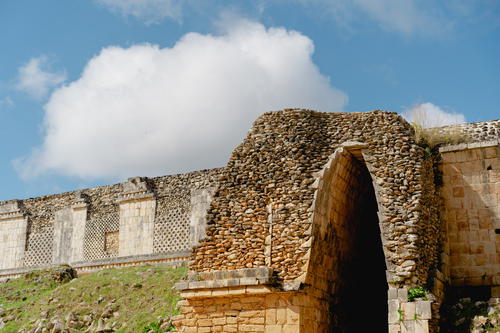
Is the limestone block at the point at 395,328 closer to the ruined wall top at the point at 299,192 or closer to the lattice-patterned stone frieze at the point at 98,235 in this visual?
the ruined wall top at the point at 299,192

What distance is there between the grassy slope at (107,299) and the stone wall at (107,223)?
6.34ft

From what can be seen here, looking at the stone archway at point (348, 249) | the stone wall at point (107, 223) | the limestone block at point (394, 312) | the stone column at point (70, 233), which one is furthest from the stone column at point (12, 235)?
the limestone block at point (394, 312)

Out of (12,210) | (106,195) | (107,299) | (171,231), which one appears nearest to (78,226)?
(106,195)

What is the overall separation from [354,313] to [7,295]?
10.6 m

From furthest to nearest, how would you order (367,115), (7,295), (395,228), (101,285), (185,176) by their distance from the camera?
1. (185,176)
2. (7,295)
3. (101,285)
4. (367,115)
5. (395,228)

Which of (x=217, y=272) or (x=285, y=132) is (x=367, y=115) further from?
(x=217, y=272)

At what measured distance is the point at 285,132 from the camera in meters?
11.7

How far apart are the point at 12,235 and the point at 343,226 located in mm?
16512

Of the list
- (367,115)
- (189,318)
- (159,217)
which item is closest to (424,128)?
(367,115)

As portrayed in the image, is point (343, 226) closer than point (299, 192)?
No

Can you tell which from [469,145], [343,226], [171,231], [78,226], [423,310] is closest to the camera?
[423,310]

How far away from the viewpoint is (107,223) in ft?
72.8

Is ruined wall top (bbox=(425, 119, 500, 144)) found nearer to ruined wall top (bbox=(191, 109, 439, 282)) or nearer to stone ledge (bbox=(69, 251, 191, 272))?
ruined wall top (bbox=(191, 109, 439, 282))

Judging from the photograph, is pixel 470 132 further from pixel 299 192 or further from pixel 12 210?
pixel 12 210
